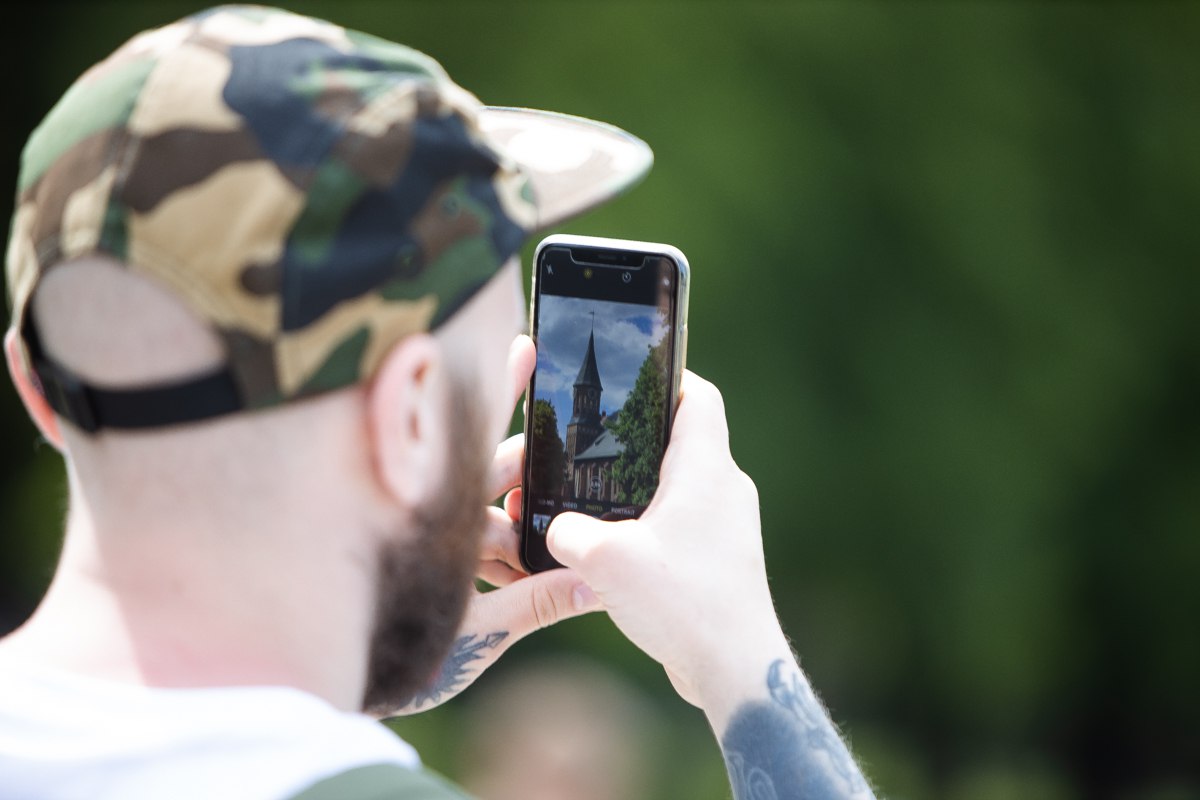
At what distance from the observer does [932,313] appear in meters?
4.33

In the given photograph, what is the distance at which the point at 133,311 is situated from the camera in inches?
35.9

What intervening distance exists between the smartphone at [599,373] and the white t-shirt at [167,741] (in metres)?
0.68

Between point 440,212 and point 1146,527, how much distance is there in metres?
4.00

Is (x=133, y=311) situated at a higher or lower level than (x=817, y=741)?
higher

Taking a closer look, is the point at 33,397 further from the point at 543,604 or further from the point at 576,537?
the point at 543,604

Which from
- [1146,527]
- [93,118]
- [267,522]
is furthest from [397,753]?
[1146,527]

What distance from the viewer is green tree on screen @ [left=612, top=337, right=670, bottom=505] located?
1521 millimetres

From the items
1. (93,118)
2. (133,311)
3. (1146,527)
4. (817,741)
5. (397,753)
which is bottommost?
(1146,527)

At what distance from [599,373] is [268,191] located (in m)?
0.71

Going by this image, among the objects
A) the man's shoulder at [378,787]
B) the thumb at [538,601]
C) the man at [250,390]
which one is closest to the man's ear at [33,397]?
the man at [250,390]

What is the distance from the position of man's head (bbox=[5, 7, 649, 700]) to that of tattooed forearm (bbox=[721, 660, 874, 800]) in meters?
0.44

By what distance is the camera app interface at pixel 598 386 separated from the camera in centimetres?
154

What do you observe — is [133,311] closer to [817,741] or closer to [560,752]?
[817,741]

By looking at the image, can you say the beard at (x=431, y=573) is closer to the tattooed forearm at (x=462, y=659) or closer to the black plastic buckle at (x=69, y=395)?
the black plastic buckle at (x=69, y=395)
